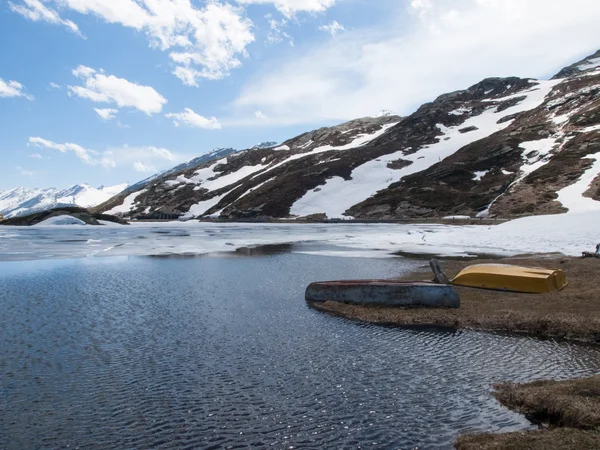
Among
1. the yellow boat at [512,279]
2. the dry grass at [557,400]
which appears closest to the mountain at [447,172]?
the yellow boat at [512,279]

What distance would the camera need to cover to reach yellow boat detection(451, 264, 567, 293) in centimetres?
2286

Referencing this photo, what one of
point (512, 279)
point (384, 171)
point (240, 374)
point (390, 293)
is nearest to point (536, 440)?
point (240, 374)

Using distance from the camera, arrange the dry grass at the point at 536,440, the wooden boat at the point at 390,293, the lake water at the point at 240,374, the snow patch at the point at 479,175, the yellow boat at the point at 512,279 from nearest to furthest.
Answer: the dry grass at the point at 536,440 < the lake water at the point at 240,374 < the wooden boat at the point at 390,293 < the yellow boat at the point at 512,279 < the snow patch at the point at 479,175

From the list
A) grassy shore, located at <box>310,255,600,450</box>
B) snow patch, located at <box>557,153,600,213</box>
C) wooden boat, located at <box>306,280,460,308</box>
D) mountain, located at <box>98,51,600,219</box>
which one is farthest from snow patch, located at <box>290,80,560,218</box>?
wooden boat, located at <box>306,280,460,308</box>

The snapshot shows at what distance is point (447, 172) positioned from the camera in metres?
124

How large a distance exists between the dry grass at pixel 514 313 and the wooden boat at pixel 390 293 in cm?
57

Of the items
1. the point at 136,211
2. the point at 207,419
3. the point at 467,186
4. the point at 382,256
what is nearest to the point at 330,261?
the point at 382,256

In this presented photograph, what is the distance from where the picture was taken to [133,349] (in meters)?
15.6

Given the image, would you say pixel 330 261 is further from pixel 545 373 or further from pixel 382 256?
pixel 545 373

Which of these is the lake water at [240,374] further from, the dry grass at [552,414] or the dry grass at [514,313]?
the dry grass at [514,313]

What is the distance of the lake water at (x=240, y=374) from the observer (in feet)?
32.0

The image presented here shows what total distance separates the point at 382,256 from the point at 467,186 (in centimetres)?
8090

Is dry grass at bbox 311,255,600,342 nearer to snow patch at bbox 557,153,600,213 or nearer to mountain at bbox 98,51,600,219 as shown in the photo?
snow patch at bbox 557,153,600,213

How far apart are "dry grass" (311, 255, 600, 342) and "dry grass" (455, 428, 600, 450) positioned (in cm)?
909
